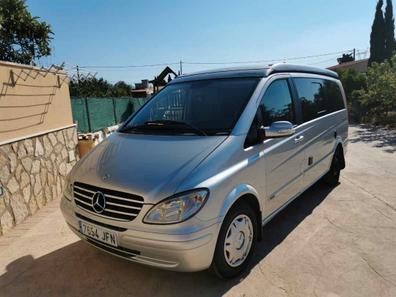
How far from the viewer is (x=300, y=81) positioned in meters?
4.33

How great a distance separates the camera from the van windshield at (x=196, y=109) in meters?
3.24

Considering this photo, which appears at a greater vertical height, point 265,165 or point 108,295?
point 265,165

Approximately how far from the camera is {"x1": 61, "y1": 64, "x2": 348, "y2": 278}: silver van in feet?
8.21

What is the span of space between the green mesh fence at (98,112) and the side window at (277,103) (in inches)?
273

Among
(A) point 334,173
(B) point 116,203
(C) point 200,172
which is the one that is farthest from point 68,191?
(A) point 334,173

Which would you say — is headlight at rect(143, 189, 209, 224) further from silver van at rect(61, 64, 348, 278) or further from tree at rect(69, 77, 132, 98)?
tree at rect(69, 77, 132, 98)

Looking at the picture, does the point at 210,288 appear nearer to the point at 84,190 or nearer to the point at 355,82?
the point at 84,190

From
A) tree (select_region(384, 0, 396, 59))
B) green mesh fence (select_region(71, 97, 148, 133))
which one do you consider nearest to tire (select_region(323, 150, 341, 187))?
green mesh fence (select_region(71, 97, 148, 133))

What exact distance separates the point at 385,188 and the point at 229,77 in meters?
3.43

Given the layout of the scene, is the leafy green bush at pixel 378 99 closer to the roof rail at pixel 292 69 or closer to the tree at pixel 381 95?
the tree at pixel 381 95

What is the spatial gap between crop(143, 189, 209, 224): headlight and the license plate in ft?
1.32

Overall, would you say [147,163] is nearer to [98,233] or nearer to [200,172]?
[200,172]

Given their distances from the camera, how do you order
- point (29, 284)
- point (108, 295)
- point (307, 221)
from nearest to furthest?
point (108, 295) → point (29, 284) → point (307, 221)

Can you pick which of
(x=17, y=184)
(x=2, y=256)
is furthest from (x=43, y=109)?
(x=2, y=256)
